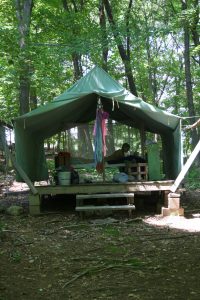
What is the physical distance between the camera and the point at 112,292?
3.75 metres

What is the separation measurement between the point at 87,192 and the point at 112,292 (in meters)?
4.05

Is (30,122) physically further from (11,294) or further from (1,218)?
(11,294)

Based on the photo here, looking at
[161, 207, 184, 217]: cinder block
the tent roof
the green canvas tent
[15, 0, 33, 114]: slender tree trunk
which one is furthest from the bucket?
[15, 0, 33, 114]: slender tree trunk

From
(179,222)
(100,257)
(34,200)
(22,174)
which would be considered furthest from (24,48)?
Result: (100,257)

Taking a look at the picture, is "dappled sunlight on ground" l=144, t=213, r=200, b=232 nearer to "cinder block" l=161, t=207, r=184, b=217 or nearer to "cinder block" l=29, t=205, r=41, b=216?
"cinder block" l=161, t=207, r=184, b=217

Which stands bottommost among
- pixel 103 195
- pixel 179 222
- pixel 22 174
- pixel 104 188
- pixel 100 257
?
pixel 100 257

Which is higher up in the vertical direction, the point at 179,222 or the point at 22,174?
the point at 22,174

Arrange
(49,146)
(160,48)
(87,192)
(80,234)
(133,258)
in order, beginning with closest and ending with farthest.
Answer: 1. (133,258)
2. (80,234)
3. (87,192)
4. (49,146)
5. (160,48)

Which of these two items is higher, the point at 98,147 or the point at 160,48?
the point at 160,48

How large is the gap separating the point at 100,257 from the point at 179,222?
2.36m

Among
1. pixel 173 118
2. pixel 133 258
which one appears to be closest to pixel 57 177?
pixel 173 118

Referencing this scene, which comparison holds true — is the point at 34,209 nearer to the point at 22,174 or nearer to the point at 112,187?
the point at 22,174

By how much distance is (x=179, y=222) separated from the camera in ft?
22.4

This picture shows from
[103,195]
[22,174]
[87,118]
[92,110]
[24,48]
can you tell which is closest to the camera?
[103,195]
